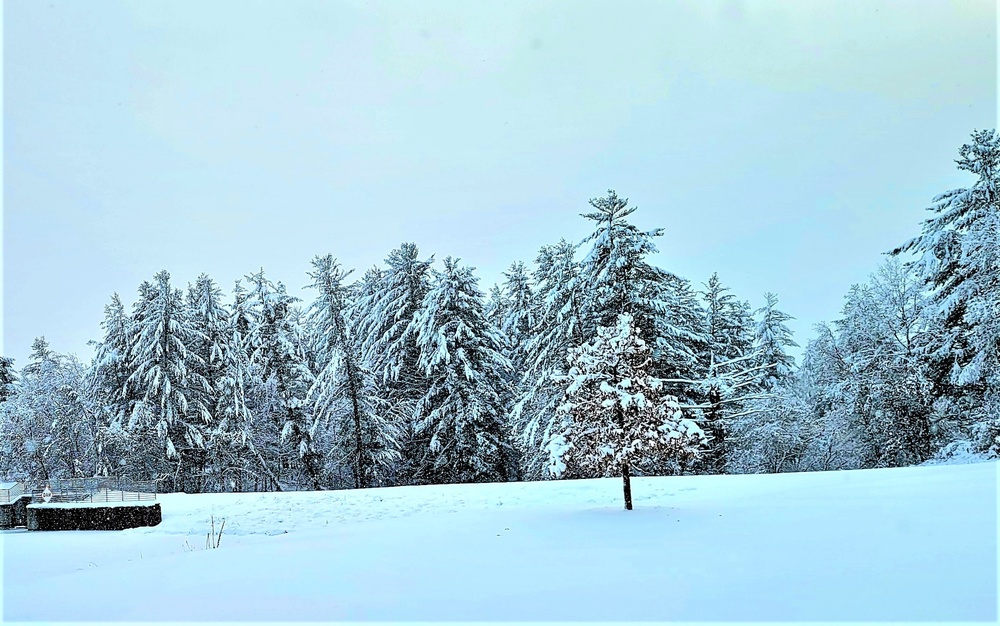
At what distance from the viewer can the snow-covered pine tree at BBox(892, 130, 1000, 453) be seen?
70.7ft

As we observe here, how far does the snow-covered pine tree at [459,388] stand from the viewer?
2989 centimetres

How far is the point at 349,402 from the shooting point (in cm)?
3073

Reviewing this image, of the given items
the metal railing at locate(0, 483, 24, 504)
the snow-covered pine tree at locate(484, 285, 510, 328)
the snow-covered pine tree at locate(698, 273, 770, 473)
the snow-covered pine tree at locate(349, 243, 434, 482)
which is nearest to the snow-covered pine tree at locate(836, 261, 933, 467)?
the snow-covered pine tree at locate(698, 273, 770, 473)

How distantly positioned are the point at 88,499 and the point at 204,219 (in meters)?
77.1

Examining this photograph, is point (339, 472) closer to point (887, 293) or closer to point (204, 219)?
point (887, 293)

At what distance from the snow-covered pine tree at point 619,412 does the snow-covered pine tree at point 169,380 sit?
833 inches

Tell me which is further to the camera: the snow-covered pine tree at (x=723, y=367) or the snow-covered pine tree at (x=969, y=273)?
the snow-covered pine tree at (x=723, y=367)

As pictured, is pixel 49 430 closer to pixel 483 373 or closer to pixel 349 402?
pixel 349 402

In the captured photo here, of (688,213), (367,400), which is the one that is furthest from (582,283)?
(688,213)

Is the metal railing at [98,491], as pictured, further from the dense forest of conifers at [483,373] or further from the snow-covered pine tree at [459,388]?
the snow-covered pine tree at [459,388]

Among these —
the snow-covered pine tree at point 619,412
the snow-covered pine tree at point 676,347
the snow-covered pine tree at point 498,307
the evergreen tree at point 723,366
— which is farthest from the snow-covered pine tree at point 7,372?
the snow-covered pine tree at point 619,412

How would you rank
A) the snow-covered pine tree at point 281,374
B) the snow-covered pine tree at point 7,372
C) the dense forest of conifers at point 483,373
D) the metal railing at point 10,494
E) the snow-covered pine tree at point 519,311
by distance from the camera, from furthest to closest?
the snow-covered pine tree at point 7,372, the snow-covered pine tree at point 519,311, the snow-covered pine tree at point 281,374, the dense forest of conifers at point 483,373, the metal railing at point 10,494

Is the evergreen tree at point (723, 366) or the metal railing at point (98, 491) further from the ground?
the evergreen tree at point (723, 366)

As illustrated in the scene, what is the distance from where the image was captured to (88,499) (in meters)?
20.2
